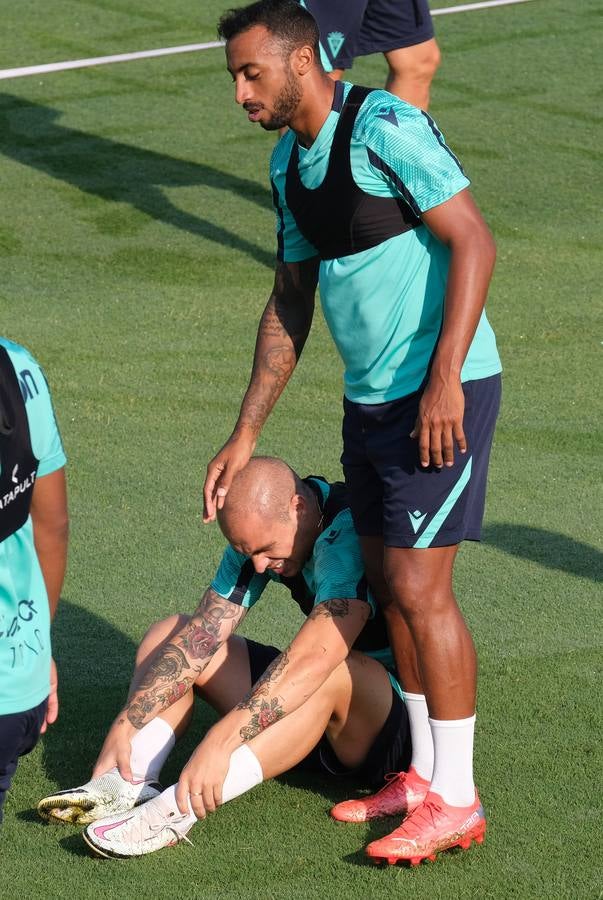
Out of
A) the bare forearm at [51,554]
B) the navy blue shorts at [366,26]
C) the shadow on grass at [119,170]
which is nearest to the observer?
the bare forearm at [51,554]

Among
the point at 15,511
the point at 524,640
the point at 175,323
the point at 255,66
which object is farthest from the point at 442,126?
the point at 15,511

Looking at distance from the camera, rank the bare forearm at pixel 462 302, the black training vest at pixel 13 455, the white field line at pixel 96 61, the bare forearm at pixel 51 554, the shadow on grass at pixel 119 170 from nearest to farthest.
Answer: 1. the black training vest at pixel 13 455
2. the bare forearm at pixel 51 554
3. the bare forearm at pixel 462 302
4. the shadow on grass at pixel 119 170
5. the white field line at pixel 96 61

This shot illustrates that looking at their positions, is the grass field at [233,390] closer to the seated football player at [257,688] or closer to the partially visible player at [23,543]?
the seated football player at [257,688]

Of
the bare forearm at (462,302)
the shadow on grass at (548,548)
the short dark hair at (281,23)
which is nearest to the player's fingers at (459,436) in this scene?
the bare forearm at (462,302)

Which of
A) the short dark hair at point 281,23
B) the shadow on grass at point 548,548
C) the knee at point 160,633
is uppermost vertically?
the short dark hair at point 281,23

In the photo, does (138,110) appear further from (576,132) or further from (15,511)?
(15,511)

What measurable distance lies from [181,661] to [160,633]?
17 cm

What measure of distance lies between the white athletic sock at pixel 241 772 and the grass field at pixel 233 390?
0.18 meters

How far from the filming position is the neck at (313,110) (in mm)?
3223

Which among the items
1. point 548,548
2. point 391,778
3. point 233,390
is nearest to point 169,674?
point 391,778

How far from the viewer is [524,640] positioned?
4371 mm

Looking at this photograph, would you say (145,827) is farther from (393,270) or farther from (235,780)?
(393,270)

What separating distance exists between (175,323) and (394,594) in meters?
4.05

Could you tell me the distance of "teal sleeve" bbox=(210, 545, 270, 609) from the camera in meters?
3.59
